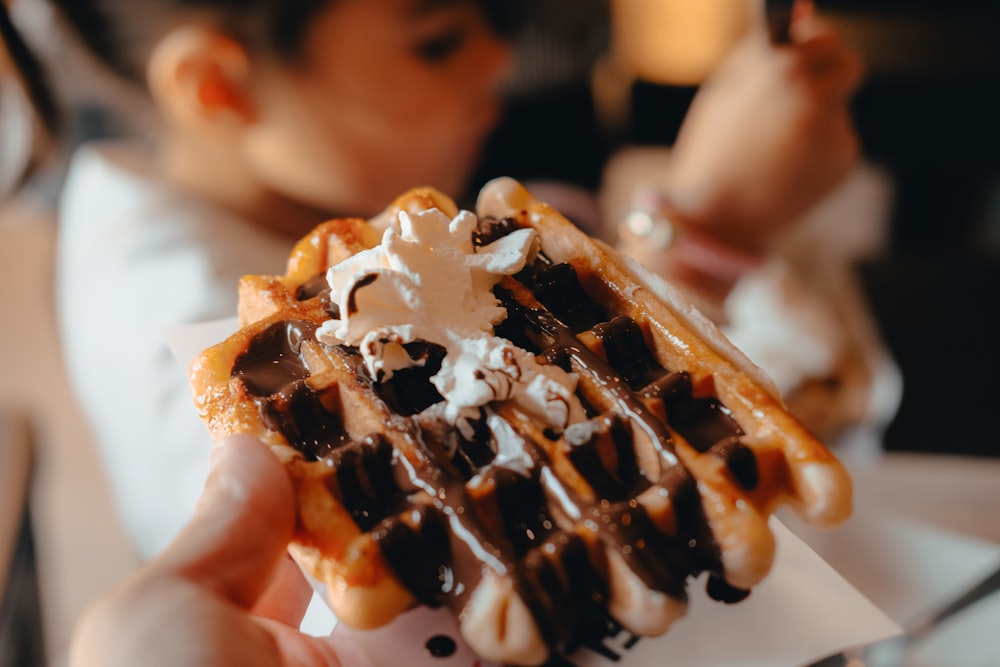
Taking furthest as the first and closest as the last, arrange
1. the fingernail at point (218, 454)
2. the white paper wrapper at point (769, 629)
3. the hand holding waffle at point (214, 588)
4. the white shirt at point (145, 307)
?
1. the white shirt at point (145, 307)
2. the white paper wrapper at point (769, 629)
3. the fingernail at point (218, 454)
4. the hand holding waffle at point (214, 588)

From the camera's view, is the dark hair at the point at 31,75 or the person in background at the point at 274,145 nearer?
the person in background at the point at 274,145

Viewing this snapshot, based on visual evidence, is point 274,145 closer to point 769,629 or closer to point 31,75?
point 31,75

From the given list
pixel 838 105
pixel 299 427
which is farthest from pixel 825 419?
pixel 299 427

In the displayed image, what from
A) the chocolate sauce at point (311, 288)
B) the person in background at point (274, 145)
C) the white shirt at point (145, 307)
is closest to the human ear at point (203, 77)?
the person in background at point (274, 145)

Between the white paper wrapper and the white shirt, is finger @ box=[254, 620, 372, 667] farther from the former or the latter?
the white shirt

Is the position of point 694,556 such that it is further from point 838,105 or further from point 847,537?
point 838,105

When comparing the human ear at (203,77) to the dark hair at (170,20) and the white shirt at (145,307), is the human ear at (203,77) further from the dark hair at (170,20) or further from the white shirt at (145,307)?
the white shirt at (145,307)
